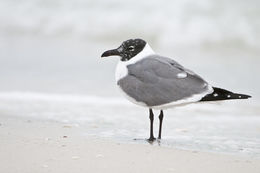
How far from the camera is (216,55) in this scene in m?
10.2

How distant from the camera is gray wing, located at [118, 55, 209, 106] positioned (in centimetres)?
555

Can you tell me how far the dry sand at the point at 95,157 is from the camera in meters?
4.45

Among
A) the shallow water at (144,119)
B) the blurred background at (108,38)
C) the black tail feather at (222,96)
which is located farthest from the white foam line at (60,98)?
the black tail feather at (222,96)

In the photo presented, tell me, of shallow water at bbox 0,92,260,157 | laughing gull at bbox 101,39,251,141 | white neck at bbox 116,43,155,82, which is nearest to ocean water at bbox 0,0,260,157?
shallow water at bbox 0,92,260,157

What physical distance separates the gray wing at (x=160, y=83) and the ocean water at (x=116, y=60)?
14.6 inches

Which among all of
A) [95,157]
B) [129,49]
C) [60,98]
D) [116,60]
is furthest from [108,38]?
→ [95,157]

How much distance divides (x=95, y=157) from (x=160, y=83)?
110 cm

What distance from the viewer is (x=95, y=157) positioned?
475cm

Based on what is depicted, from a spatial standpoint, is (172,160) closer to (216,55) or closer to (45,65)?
(45,65)

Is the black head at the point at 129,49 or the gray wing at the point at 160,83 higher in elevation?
the black head at the point at 129,49

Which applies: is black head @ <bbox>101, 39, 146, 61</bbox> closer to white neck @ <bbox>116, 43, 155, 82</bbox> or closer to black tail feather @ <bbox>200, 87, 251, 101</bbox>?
white neck @ <bbox>116, 43, 155, 82</bbox>

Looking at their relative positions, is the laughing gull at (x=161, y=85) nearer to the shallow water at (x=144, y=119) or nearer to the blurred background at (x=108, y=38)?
the shallow water at (x=144, y=119)

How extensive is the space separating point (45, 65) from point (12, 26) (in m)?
2.95

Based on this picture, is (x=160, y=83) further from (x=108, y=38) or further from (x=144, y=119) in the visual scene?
(x=108, y=38)
